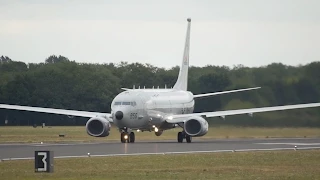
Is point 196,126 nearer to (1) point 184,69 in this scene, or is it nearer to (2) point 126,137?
(2) point 126,137

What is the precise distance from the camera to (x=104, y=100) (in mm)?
110062

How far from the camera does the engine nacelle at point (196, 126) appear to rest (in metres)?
65.4

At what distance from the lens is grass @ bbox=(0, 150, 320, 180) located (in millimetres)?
35438

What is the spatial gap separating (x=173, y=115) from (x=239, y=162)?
29.2 metres

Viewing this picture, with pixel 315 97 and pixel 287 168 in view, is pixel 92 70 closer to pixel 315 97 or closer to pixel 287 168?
pixel 315 97

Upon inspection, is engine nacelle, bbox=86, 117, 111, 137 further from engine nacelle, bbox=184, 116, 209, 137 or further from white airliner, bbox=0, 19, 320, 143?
engine nacelle, bbox=184, 116, 209, 137

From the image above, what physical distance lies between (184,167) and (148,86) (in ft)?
214

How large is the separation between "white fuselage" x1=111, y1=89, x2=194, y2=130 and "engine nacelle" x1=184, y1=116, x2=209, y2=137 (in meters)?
3.37

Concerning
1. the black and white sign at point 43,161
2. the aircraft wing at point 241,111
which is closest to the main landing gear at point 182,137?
the aircraft wing at point 241,111

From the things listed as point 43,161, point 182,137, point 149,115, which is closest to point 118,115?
point 149,115

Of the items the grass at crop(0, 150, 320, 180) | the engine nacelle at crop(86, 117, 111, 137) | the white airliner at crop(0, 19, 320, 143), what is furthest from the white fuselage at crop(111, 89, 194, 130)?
the grass at crop(0, 150, 320, 180)

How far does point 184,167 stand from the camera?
40000mm

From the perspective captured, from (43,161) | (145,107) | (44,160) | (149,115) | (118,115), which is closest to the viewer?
(44,160)

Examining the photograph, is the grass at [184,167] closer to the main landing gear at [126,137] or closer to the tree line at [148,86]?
the main landing gear at [126,137]
